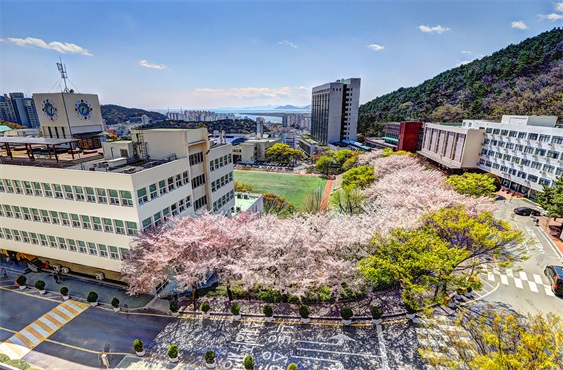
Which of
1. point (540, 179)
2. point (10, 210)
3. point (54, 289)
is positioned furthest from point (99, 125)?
point (540, 179)

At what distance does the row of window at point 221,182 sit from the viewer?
91.9 feet

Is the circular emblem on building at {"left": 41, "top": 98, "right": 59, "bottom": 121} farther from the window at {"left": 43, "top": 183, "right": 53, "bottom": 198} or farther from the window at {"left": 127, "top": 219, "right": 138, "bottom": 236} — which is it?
the window at {"left": 127, "top": 219, "right": 138, "bottom": 236}

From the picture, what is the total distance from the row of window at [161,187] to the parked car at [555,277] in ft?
98.3

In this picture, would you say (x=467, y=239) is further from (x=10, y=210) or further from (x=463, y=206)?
(x=10, y=210)

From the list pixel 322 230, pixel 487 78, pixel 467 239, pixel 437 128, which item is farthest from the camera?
pixel 487 78

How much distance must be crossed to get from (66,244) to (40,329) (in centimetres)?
618

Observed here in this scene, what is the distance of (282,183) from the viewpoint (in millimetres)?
63219

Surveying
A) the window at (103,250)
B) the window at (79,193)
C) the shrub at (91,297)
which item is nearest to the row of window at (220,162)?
the window at (79,193)

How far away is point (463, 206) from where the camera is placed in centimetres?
2272

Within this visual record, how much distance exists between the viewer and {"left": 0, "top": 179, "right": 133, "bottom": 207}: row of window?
1867 centimetres

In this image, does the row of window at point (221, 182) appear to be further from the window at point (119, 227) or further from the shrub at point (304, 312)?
the shrub at point (304, 312)

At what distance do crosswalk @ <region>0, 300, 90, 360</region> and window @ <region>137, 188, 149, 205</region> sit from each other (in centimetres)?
965

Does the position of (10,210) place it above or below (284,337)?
above

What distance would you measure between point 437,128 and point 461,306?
159 feet
